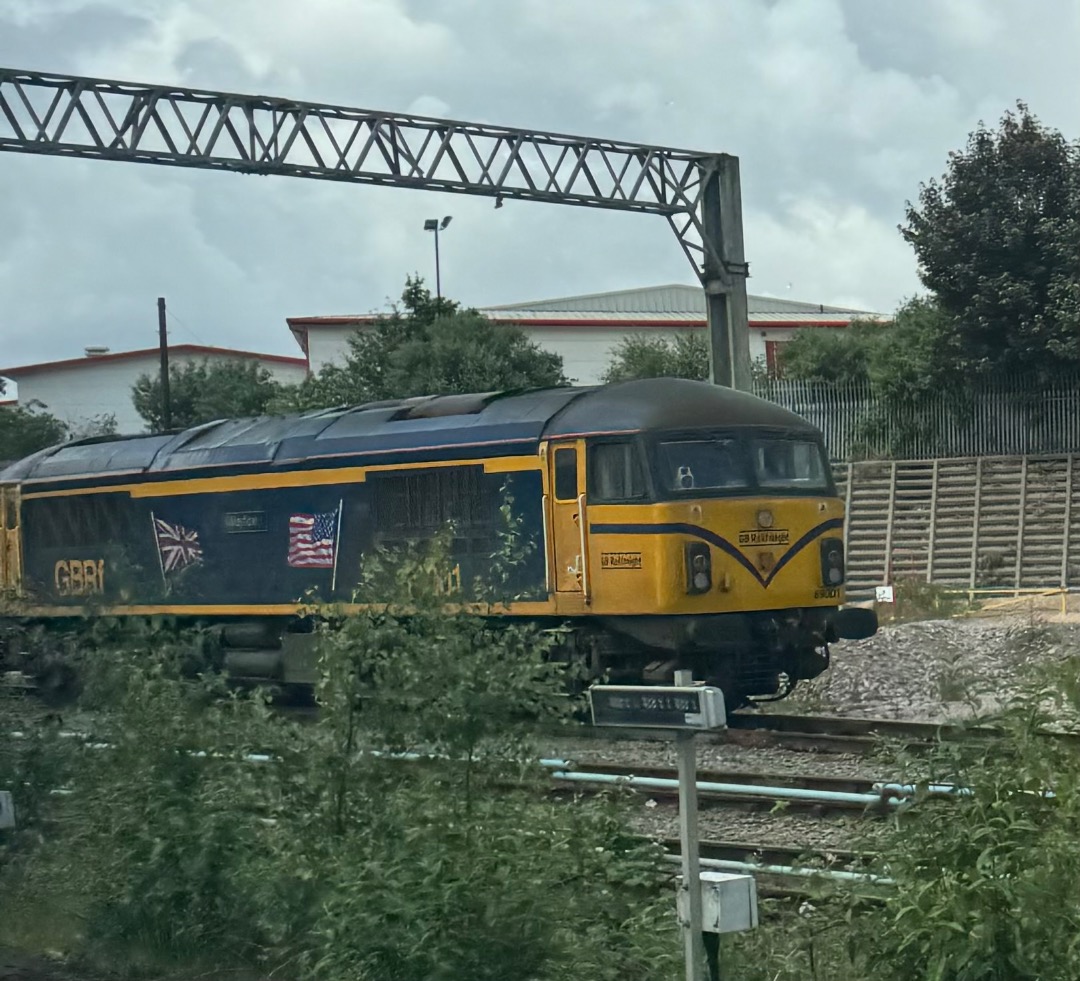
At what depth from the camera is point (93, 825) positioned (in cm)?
821

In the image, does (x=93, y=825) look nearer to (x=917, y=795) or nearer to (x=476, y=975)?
(x=476, y=975)

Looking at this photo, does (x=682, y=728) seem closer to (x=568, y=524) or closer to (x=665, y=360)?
(x=568, y=524)

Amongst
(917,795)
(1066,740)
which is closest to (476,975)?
(917,795)

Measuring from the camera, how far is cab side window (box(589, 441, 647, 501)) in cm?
1401

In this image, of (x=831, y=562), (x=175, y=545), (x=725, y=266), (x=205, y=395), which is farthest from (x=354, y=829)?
(x=205, y=395)

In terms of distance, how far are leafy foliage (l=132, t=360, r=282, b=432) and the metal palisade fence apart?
2566cm

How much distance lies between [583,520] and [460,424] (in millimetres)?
1995

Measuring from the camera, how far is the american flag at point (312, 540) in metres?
16.5

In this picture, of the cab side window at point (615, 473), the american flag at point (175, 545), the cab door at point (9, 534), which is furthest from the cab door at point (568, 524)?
the cab door at point (9, 534)

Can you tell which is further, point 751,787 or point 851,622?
point 851,622

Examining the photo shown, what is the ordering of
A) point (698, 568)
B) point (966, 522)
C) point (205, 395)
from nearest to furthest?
1. point (698, 568)
2. point (966, 522)
3. point (205, 395)

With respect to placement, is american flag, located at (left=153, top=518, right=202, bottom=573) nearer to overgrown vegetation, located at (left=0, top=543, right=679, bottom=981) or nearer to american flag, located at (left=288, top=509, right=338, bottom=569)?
american flag, located at (left=288, top=509, right=338, bottom=569)

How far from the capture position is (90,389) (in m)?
70.5

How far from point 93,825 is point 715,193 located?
17.4 metres
